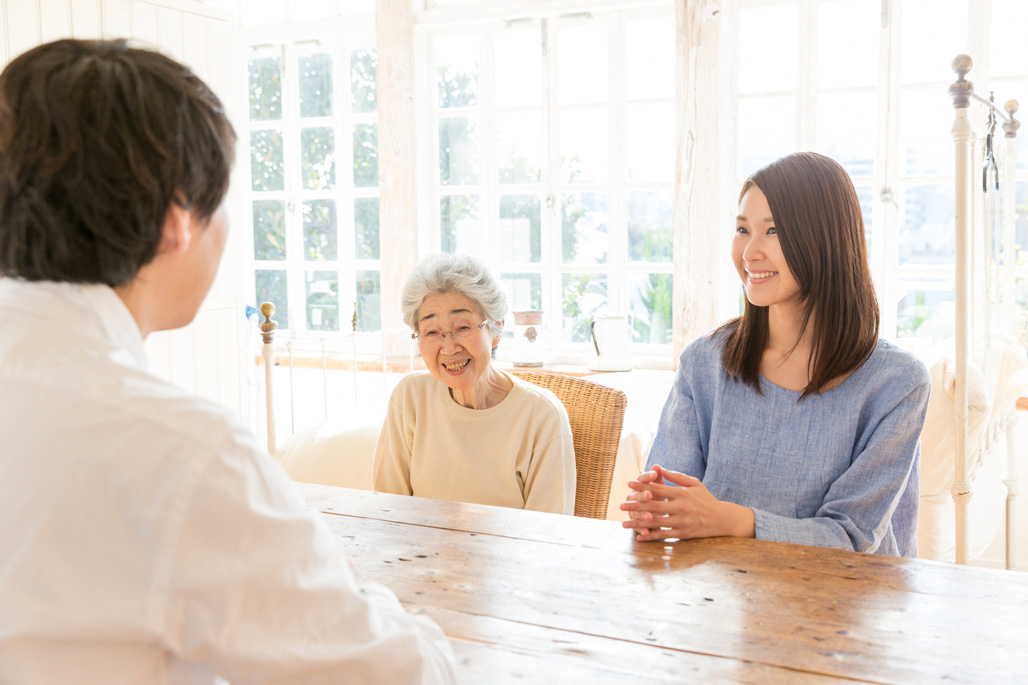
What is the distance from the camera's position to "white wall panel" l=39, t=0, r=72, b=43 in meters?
2.73

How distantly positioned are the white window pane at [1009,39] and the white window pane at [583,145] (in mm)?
1641

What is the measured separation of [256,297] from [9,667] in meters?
4.58

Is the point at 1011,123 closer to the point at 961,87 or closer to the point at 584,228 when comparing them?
the point at 961,87

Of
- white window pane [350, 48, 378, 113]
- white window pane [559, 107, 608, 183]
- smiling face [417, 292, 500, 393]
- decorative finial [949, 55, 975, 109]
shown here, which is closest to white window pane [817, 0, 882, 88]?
white window pane [559, 107, 608, 183]

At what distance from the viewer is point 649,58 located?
3.96 metres

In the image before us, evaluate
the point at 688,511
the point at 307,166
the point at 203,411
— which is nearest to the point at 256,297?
the point at 307,166

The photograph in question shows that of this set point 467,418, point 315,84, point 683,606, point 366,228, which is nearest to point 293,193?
point 366,228

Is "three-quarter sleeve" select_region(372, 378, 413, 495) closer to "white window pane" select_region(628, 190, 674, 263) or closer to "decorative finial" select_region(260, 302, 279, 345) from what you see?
"decorative finial" select_region(260, 302, 279, 345)

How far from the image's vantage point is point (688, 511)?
136 cm

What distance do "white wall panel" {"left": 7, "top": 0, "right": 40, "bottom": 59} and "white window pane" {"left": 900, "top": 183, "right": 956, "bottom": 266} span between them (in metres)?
3.36

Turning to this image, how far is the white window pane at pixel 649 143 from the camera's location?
3973 millimetres

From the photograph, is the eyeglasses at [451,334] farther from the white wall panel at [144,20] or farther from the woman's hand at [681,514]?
the white wall panel at [144,20]

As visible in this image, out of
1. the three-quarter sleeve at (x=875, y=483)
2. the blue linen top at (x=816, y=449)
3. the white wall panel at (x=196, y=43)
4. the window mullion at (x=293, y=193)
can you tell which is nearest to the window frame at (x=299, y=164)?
the window mullion at (x=293, y=193)

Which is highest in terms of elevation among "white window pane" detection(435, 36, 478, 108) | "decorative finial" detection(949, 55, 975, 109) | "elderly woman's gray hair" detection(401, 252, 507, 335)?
"white window pane" detection(435, 36, 478, 108)
